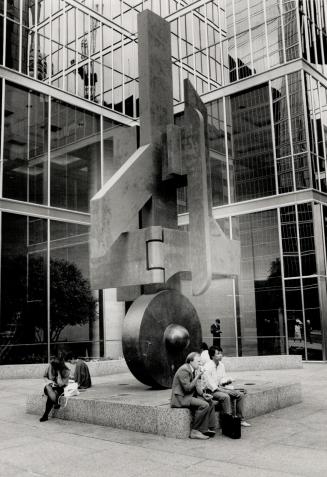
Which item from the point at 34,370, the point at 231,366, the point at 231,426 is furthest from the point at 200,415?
the point at 34,370

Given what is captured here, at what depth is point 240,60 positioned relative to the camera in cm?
2566

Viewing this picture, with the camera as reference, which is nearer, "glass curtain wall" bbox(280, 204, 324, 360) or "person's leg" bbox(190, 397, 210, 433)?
"person's leg" bbox(190, 397, 210, 433)

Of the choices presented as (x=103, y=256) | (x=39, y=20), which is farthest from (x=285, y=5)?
(x=103, y=256)

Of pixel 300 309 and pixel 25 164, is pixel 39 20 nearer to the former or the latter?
pixel 25 164

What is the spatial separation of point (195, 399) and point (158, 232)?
3.92 meters

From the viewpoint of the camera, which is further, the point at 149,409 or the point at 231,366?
the point at 231,366

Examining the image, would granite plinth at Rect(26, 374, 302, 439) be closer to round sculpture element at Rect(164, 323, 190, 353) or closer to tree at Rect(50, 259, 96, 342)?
round sculpture element at Rect(164, 323, 190, 353)

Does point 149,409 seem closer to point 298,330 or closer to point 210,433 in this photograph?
point 210,433

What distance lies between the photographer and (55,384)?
1030cm

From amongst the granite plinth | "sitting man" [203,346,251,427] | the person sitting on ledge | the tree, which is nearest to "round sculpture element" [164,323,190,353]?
the granite plinth

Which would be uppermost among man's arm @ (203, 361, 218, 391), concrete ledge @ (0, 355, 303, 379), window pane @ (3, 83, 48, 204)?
window pane @ (3, 83, 48, 204)

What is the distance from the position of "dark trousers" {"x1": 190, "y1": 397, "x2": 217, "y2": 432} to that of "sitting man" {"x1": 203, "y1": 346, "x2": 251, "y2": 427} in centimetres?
31

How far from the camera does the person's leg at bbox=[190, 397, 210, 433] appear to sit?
8.16 metres

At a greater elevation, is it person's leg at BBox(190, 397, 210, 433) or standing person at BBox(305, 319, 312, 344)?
standing person at BBox(305, 319, 312, 344)
